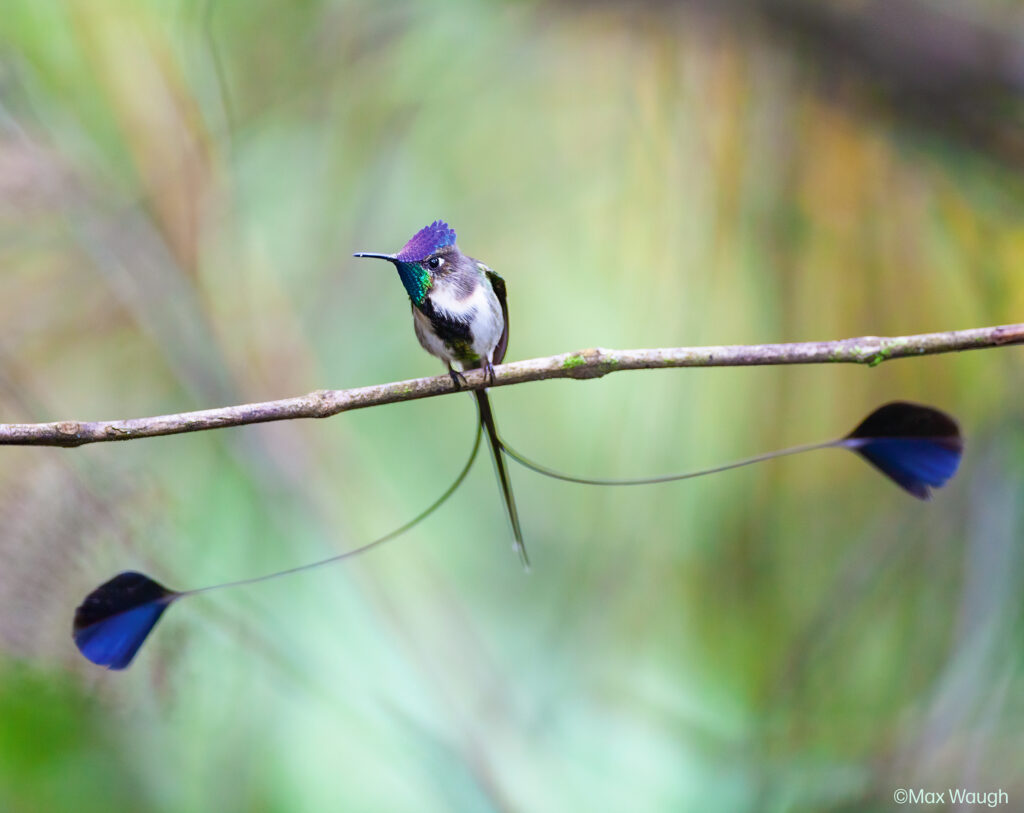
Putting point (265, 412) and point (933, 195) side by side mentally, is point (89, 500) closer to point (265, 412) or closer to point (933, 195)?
point (265, 412)

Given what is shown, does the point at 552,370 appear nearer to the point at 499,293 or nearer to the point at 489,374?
the point at 489,374

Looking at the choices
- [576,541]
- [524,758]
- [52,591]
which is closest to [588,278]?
[576,541]

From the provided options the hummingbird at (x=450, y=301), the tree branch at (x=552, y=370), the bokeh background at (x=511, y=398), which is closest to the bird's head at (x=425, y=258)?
the hummingbird at (x=450, y=301)

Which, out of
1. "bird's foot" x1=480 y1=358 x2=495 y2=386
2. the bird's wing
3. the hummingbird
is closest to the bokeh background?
the bird's wing

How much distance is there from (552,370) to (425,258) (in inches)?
12.5

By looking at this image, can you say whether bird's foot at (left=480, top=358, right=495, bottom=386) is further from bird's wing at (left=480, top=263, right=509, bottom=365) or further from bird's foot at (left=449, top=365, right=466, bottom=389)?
bird's wing at (left=480, top=263, right=509, bottom=365)

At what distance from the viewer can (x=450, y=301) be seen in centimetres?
122

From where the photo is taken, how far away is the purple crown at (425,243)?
1176 millimetres

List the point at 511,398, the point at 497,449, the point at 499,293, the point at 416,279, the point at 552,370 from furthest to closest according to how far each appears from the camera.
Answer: the point at 511,398, the point at 499,293, the point at 416,279, the point at 497,449, the point at 552,370

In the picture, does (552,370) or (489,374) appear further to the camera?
(489,374)

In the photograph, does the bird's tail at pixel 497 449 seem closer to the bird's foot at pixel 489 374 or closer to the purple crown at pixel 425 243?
the bird's foot at pixel 489 374

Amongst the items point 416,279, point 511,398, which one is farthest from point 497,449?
point 511,398

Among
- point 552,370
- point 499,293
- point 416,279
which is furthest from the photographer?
point 499,293

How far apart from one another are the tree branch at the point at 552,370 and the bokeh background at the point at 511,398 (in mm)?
1028
